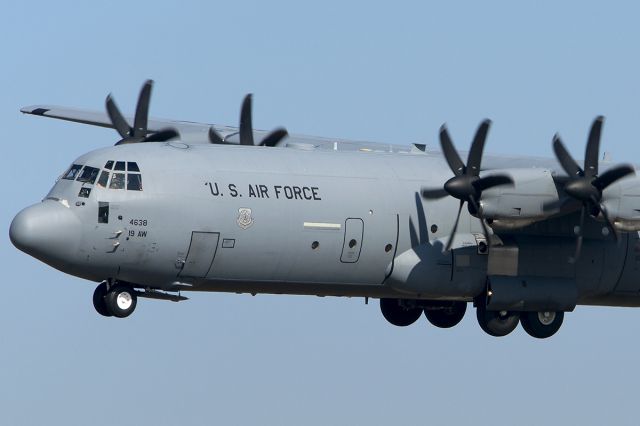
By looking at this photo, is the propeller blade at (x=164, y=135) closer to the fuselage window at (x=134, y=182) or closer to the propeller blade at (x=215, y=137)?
the propeller blade at (x=215, y=137)

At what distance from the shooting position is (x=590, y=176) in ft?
105

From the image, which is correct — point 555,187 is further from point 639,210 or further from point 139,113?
point 139,113

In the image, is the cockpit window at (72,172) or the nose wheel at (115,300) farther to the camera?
the cockpit window at (72,172)

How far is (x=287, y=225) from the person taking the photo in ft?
104

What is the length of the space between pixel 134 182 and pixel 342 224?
451 centimetres

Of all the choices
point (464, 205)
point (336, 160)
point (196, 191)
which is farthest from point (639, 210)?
point (196, 191)

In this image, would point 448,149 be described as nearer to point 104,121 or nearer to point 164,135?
point 164,135

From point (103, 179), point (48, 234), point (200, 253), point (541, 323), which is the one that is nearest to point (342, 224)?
point (200, 253)

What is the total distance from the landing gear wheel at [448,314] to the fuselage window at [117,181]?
9.05 meters

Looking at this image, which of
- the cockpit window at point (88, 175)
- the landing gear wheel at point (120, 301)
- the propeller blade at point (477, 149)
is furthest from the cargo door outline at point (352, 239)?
the cockpit window at point (88, 175)

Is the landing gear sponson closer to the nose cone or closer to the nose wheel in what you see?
the nose wheel

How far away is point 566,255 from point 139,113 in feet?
32.4

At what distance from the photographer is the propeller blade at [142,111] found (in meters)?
34.1

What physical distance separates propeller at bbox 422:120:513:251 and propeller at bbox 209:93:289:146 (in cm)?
371
